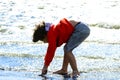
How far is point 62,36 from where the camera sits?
9.50 m

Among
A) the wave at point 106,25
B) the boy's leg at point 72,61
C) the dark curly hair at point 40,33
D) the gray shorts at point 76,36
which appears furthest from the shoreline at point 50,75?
the wave at point 106,25

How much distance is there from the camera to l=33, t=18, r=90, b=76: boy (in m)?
9.31

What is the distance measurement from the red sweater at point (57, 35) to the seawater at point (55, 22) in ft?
4.11

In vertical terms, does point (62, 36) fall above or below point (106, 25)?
above

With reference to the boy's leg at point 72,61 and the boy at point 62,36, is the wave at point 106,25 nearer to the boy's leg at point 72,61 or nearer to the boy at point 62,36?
the boy at point 62,36

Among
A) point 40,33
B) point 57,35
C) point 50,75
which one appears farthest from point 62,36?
point 50,75

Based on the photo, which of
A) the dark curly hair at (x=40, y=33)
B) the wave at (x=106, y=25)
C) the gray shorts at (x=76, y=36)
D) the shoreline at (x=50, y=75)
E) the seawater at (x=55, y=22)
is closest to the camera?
the dark curly hair at (x=40, y=33)

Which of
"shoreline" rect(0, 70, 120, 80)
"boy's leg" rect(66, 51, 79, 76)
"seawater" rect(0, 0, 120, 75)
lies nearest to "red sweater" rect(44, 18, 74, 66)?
"boy's leg" rect(66, 51, 79, 76)

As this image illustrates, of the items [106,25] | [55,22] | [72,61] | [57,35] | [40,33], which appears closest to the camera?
[40,33]

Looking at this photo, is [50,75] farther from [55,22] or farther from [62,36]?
[55,22]

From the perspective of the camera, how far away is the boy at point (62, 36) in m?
9.31

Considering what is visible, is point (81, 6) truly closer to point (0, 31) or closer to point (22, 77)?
point (0, 31)

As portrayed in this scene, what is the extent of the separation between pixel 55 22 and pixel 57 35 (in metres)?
9.03

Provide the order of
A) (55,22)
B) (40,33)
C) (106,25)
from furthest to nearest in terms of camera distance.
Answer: (106,25), (55,22), (40,33)
